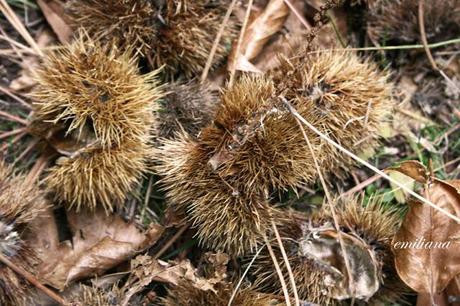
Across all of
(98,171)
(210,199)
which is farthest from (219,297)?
(98,171)

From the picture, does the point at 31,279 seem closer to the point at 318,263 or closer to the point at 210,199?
the point at 210,199

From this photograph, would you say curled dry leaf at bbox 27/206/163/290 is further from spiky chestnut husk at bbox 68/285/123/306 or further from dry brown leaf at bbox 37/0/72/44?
dry brown leaf at bbox 37/0/72/44

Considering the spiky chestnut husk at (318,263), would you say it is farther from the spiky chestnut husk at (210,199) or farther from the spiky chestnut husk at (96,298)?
the spiky chestnut husk at (96,298)

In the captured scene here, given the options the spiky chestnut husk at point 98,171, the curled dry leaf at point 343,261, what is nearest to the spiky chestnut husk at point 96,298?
the spiky chestnut husk at point 98,171

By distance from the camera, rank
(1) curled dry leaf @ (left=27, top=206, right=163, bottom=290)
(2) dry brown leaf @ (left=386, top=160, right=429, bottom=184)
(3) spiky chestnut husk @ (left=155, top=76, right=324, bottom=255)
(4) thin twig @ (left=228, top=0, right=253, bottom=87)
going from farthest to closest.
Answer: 1. (4) thin twig @ (left=228, top=0, right=253, bottom=87)
2. (1) curled dry leaf @ (left=27, top=206, right=163, bottom=290)
3. (2) dry brown leaf @ (left=386, top=160, right=429, bottom=184)
4. (3) spiky chestnut husk @ (left=155, top=76, right=324, bottom=255)

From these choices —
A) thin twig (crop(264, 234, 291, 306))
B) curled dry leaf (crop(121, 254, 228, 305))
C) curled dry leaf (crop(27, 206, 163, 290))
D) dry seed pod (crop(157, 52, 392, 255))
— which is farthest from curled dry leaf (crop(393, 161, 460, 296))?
curled dry leaf (crop(27, 206, 163, 290))

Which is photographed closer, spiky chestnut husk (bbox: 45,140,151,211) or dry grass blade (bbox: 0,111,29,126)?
spiky chestnut husk (bbox: 45,140,151,211)

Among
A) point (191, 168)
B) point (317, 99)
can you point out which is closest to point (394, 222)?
point (317, 99)

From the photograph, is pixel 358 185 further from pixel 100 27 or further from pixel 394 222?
pixel 100 27
